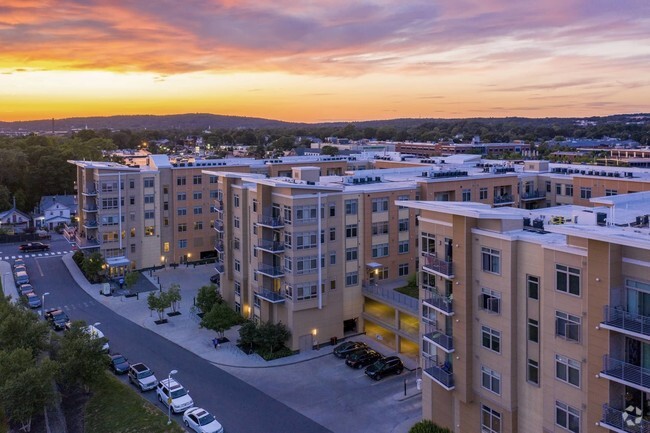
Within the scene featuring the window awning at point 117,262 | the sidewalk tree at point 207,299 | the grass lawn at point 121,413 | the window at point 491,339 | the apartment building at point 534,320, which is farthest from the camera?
→ the window awning at point 117,262

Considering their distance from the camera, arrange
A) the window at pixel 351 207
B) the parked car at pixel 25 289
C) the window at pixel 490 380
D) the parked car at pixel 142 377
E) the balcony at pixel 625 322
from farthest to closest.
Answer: the parked car at pixel 25 289, the window at pixel 351 207, the parked car at pixel 142 377, the window at pixel 490 380, the balcony at pixel 625 322

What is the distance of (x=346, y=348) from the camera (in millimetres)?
36000

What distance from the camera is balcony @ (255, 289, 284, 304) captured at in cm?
3728

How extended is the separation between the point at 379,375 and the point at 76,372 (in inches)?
649

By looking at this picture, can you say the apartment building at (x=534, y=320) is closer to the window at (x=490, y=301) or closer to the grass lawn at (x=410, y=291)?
the window at (x=490, y=301)

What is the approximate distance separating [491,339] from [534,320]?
2.16 metres

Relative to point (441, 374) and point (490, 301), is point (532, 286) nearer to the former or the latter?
point (490, 301)

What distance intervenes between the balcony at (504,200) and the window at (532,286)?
2935cm

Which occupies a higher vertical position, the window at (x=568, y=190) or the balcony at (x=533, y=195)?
the window at (x=568, y=190)

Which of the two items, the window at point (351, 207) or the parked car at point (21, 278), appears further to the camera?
the parked car at point (21, 278)

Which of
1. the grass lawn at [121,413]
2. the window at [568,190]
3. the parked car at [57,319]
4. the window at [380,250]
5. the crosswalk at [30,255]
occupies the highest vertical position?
the window at [568,190]

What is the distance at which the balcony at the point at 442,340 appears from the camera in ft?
78.7

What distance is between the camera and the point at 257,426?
27.6 meters

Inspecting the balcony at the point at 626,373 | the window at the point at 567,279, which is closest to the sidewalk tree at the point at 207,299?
the window at the point at 567,279
